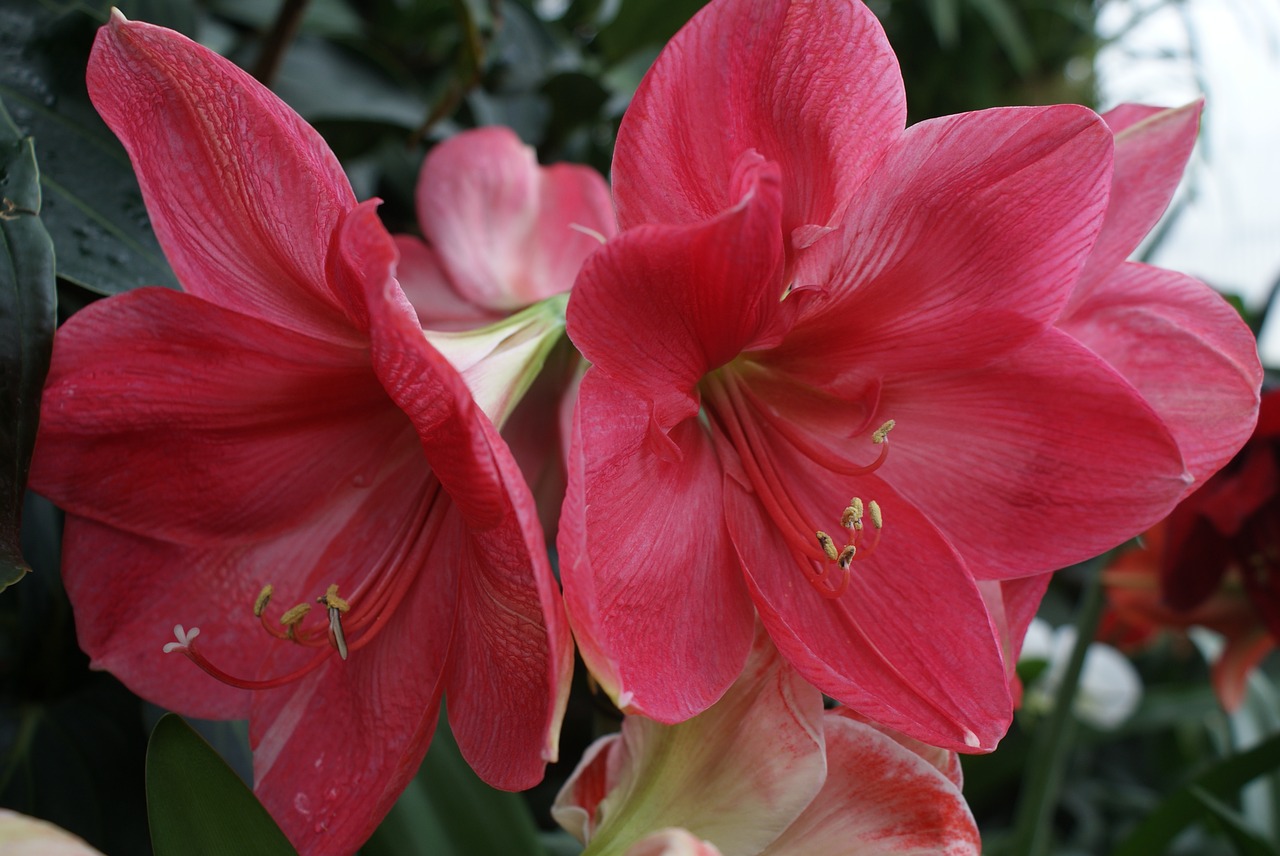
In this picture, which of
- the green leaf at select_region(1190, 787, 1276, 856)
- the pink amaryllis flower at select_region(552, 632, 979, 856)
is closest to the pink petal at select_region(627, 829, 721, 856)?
the pink amaryllis flower at select_region(552, 632, 979, 856)

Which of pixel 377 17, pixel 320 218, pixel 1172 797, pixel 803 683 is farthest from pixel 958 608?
pixel 377 17

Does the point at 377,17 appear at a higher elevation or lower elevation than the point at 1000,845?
higher

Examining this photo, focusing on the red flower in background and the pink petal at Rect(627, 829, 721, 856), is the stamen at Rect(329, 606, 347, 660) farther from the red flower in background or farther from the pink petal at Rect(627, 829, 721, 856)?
the red flower in background

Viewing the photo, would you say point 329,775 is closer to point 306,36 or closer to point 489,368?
point 489,368

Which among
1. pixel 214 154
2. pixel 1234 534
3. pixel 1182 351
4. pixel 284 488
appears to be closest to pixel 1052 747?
pixel 1234 534

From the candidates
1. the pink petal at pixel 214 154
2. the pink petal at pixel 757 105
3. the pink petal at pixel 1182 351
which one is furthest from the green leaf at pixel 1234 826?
the pink petal at pixel 214 154

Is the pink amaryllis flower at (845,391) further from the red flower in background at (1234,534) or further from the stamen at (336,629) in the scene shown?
the red flower in background at (1234,534)

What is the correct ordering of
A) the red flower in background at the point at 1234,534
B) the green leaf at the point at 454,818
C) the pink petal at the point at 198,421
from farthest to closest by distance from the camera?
the red flower in background at the point at 1234,534, the green leaf at the point at 454,818, the pink petal at the point at 198,421
